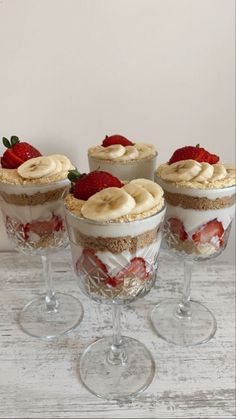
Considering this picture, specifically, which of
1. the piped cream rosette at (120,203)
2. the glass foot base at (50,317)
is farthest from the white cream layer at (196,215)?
the glass foot base at (50,317)

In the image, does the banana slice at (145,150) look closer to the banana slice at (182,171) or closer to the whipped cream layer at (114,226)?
the banana slice at (182,171)

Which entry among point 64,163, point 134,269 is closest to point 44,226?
point 64,163

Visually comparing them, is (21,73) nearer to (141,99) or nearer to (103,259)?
(141,99)

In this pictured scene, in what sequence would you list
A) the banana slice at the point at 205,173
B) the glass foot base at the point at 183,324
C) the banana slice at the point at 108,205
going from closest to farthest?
the banana slice at the point at 108,205, the banana slice at the point at 205,173, the glass foot base at the point at 183,324

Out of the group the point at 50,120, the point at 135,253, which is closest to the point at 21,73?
the point at 50,120

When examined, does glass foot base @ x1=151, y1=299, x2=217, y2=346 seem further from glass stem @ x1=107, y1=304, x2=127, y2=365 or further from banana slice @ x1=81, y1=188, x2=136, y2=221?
banana slice @ x1=81, y1=188, x2=136, y2=221

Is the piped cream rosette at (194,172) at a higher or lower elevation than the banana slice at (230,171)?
higher

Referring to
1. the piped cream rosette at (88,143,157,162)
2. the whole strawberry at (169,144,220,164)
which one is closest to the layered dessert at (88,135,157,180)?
the piped cream rosette at (88,143,157,162)

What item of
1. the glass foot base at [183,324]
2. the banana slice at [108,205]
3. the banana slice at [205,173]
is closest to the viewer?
the banana slice at [108,205]
